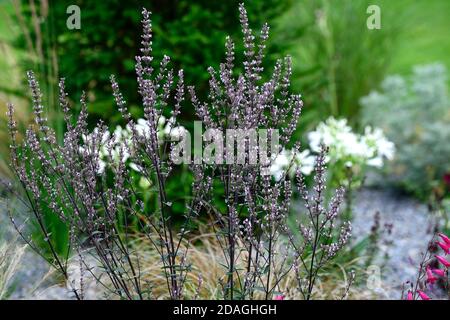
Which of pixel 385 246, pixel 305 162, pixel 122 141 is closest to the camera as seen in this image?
pixel 122 141

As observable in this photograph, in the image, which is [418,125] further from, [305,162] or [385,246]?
[305,162]

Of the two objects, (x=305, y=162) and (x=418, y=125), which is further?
(x=418, y=125)

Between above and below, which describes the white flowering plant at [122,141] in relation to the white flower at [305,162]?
above

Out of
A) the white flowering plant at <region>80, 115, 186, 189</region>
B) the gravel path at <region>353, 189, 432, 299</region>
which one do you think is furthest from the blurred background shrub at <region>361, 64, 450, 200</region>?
the white flowering plant at <region>80, 115, 186, 189</region>

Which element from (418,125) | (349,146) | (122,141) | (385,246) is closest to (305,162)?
(349,146)

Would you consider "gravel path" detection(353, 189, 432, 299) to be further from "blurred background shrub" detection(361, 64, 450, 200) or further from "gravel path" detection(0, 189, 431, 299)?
"blurred background shrub" detection(361, 64, 450, 200)

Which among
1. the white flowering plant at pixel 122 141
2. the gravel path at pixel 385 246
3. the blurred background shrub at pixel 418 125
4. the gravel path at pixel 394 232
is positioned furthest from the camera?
the blurred background shrub at pixel 418 125

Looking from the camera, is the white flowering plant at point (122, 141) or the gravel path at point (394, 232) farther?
the gravel path at point (394, 232)

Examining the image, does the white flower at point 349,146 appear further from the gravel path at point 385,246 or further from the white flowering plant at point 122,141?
the white flowering plant at point 122,141

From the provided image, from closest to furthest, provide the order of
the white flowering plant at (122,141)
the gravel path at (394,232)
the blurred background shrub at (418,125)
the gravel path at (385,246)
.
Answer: the white flowering plant at (122,141)
the gravel path at (385,246)
the gravel path at (394,232)
the blurred background shrub at (418,125)

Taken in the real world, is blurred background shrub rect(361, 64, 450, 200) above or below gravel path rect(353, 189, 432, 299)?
above

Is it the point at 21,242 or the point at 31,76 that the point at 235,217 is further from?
the point at 21,242

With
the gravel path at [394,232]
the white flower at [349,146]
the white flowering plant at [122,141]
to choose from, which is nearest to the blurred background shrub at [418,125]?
the gravel path at [394,232]

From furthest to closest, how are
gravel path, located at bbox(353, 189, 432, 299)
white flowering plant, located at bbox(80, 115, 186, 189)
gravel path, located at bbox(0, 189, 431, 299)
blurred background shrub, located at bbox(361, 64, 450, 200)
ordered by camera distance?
blurred background shrub, located at bbox(361, 64, 450, 200), gravel path, located at bbox(353, 189, 432, 299), gravel path, located at bbox(0, 189, 431, 299), white flowering plant, located at bbox(80, 115, 186, 189)
